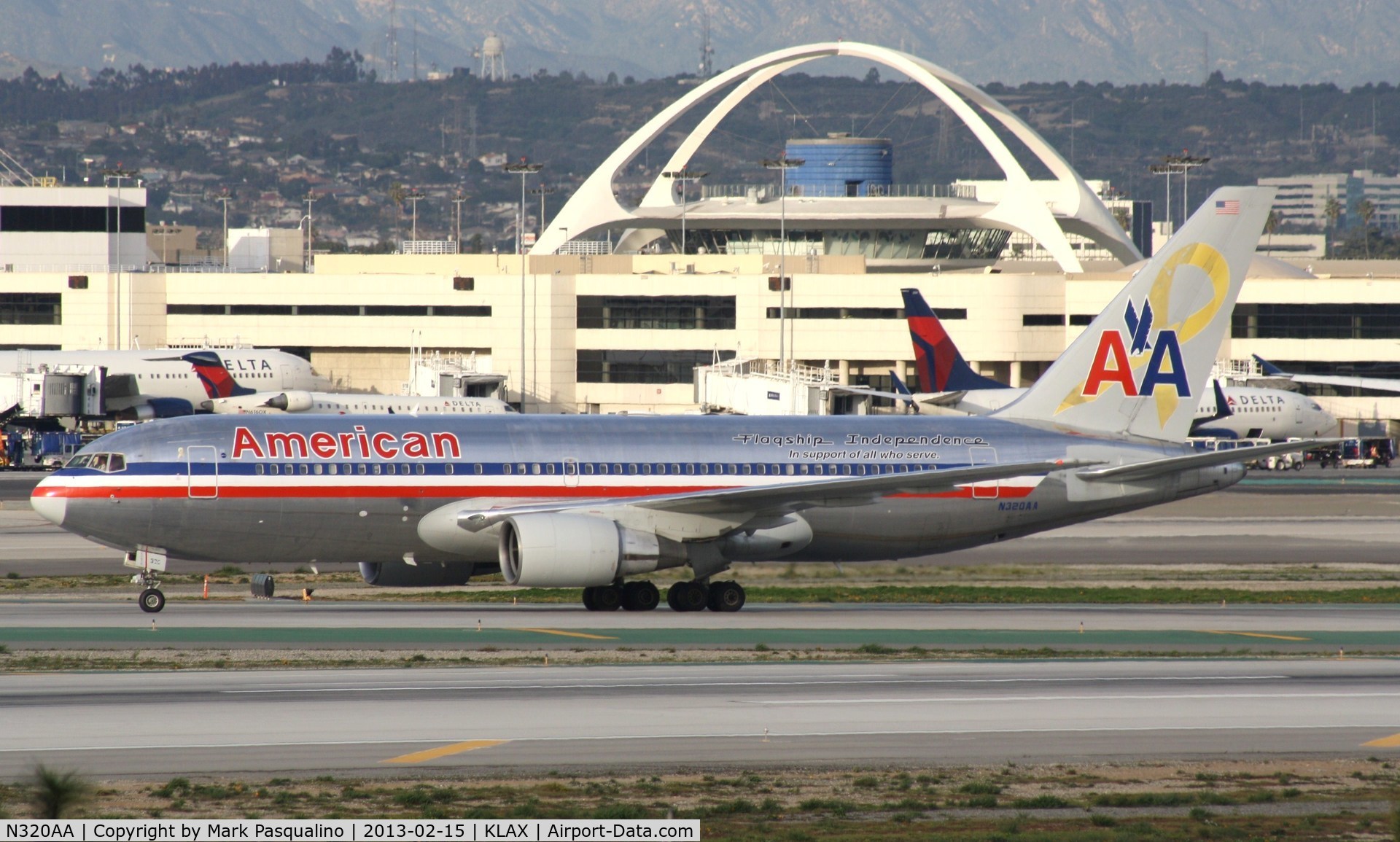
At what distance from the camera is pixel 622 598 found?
3628 centimetres

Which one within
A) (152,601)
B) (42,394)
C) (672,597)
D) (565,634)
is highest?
(42,394)

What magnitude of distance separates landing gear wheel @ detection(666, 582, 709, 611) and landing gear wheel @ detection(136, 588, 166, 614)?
11122mm

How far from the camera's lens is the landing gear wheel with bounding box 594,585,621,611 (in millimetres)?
36031

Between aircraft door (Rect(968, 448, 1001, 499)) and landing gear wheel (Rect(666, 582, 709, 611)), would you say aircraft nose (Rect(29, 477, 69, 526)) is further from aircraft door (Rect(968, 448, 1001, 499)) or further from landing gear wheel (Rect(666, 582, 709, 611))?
aircraft door (Rect(968, 448, 1001, 499))

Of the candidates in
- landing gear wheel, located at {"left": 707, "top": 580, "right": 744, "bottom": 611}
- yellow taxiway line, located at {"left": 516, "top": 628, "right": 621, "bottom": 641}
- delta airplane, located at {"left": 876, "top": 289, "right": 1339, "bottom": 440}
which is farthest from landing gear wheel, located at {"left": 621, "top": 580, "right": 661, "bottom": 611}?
delta airplane, located at {"left": 876, "top": 289, "right": 1339, "bottom": 440}

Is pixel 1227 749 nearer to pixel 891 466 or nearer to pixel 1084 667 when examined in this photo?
pixel 1084 667

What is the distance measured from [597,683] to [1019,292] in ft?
289

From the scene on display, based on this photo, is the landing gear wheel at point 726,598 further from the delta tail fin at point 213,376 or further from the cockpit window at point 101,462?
the delta tail fin at point 213,376

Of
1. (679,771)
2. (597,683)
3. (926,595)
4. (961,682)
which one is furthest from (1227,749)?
(926,595)

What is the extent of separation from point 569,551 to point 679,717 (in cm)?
1193

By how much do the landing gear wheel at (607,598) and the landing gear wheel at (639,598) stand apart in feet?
0.43

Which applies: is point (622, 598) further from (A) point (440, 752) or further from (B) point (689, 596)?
(A) point (440, 752)

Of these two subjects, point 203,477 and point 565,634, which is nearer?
point 565,634

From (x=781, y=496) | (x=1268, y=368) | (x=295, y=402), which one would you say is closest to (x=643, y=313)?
(x=295, y=402)
